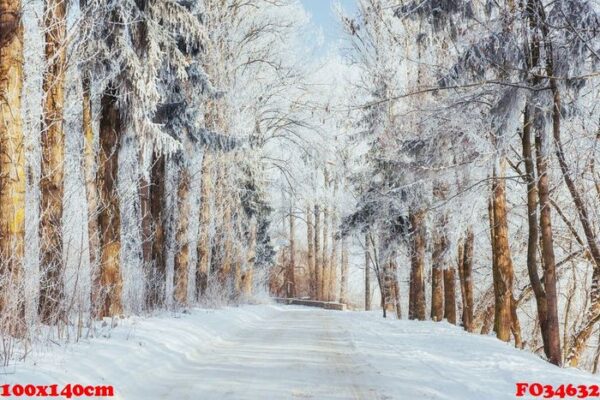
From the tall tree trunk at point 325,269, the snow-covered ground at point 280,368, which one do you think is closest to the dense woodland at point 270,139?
the snow-covered ground at point 280,368

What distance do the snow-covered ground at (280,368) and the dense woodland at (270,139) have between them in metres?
0.67

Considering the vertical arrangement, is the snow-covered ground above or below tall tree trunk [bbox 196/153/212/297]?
below

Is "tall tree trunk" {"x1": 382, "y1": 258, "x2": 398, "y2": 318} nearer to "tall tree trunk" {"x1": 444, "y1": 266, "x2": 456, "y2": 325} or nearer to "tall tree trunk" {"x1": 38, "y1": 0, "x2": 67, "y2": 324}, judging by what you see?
"tall tree trunk" {"x1": 444, "y1": 266, "x2": 456, "y2": 325}

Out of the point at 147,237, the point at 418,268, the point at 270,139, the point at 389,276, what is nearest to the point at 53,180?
the point at 147,237

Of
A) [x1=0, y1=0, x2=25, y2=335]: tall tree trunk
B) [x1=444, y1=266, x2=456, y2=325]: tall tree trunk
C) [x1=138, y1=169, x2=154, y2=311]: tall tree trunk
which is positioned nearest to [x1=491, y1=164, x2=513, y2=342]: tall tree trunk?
[x1=444, y1=266, x2=456, y2=325]: tall tree trunk

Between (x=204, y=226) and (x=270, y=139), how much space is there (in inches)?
262

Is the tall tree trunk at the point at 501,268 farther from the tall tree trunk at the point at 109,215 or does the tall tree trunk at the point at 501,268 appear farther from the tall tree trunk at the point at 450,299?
the tall tree trunk at the point at 109,215

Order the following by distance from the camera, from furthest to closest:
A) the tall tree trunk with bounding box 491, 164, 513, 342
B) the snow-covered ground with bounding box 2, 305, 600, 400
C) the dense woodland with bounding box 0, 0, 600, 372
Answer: the tall tree trunk with bounding box 491, 164, 513, 342 < the dense woodland with bounding box 0, 0, 600, 372 < the snow-covered ground with bounding box 2, 305, 600, 400

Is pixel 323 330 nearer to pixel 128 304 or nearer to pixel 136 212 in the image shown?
pixel 128 304

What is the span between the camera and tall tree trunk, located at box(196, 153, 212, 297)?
59.5 feet

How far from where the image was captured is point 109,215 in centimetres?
1041

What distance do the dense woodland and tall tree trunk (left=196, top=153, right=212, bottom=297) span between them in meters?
0.07

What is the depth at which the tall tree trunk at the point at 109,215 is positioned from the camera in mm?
10328

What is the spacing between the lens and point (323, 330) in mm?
13867
